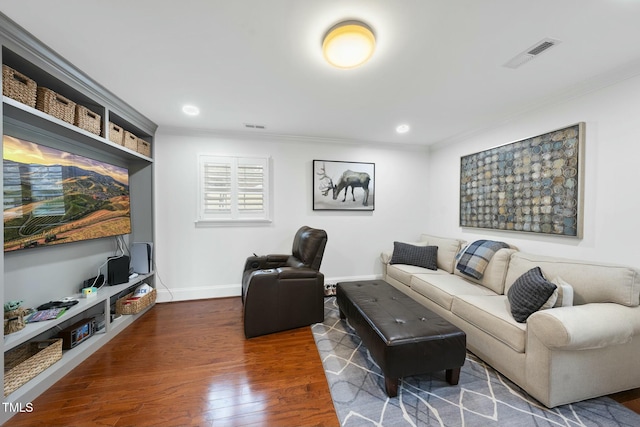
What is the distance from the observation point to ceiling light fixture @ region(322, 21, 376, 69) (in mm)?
1365

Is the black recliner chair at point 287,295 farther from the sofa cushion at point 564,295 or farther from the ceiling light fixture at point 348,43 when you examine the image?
the sofa cushion at point 564,295

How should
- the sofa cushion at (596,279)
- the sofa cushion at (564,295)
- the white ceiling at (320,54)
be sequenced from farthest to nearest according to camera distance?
1. the sofa cushion at (564,295)
2. the sofa cushion at (596,279)
3. the white ceiling at (320,54)

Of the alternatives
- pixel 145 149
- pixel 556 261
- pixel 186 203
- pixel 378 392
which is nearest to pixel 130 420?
pixel 378 392

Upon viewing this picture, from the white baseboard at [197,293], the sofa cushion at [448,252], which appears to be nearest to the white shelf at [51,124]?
the white baseboard at [197,293]

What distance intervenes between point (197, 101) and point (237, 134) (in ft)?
2.98

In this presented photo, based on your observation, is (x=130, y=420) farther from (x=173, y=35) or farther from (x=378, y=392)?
(x=173, y=35)

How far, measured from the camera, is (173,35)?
4.86 feet

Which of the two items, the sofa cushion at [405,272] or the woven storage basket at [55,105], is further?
the sofa cushion at [405,272]

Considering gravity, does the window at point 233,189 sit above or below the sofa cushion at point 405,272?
above

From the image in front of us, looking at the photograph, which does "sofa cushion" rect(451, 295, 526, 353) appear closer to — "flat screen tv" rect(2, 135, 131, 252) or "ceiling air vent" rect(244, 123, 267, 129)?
"ceiling air vent" rect(244, 123, 267, 129)

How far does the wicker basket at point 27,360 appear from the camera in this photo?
→ 147 cm

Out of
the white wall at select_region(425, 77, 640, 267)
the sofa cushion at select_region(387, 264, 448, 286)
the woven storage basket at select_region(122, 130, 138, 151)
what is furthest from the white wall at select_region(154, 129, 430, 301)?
the white wall at select_region(425, 77, 640, 267)

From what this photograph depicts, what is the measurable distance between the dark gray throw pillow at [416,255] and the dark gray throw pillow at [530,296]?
4.50 ft

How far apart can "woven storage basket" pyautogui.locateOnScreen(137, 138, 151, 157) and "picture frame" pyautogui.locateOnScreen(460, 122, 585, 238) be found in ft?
13.9
